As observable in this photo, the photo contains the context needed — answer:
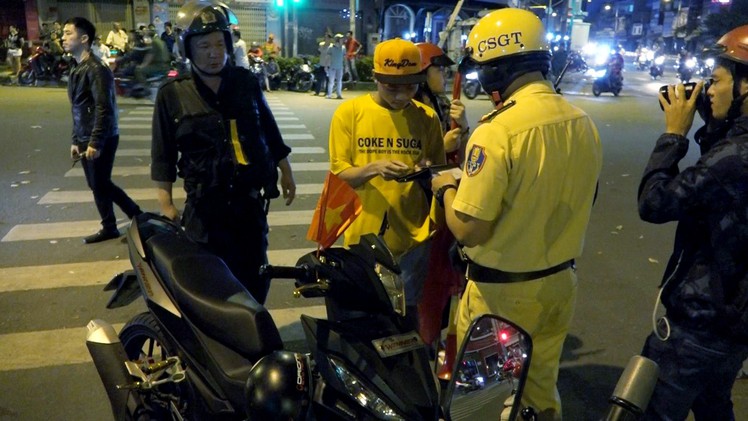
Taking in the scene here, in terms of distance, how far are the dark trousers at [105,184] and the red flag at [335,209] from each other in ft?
11.1

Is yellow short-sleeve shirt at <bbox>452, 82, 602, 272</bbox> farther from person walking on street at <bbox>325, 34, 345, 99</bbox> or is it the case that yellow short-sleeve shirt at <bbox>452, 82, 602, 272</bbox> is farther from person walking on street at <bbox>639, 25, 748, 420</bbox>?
person walking on street at <bbox>325, 34, 345, 99</bbox>

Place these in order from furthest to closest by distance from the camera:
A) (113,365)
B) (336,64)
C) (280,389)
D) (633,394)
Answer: (336,64) → (113,365) → (280,389) → (633,394)

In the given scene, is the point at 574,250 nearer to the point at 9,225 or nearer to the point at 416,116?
the point at 416,116

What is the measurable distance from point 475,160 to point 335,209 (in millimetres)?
1313

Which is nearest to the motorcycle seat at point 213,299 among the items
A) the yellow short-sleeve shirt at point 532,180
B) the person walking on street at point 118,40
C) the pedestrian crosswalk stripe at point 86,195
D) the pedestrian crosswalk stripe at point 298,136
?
the yellow short-sleeve shirt at point 532,180

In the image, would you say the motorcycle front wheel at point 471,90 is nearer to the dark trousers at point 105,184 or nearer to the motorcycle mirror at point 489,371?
the dark trousers at point 105,184

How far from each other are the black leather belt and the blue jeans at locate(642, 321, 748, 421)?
517mm

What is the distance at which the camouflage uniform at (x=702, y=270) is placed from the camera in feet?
7.07

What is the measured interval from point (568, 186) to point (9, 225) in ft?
19.8

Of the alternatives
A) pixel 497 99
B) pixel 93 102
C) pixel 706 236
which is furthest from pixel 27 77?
pixel 706 236

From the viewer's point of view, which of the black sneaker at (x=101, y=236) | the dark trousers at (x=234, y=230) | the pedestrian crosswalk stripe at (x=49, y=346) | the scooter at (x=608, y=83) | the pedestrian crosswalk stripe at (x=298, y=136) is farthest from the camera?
the scooter at (x=608, y=83)

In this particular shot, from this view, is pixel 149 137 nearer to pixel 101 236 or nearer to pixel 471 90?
pixel 101 236

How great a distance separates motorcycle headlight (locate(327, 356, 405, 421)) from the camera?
6.13ft

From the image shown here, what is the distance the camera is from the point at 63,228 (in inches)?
246
